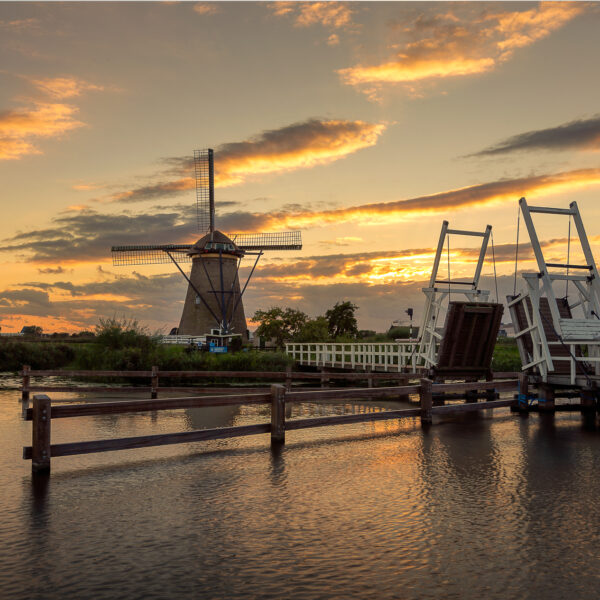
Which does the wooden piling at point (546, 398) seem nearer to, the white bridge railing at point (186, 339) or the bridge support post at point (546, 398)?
the bridge support post at point (546, 398)

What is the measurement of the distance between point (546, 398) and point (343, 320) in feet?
176

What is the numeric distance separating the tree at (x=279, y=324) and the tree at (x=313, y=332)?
2.09 metres

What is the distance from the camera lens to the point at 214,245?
62062 mm

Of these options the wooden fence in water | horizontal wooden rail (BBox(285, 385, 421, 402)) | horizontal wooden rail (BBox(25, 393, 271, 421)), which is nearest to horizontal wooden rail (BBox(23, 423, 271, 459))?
the wooden fence in water

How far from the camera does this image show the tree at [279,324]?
64.8 metres

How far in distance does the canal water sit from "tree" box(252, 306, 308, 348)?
171ft

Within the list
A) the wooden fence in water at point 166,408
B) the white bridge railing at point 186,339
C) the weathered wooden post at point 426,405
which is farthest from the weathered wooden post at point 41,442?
the white bridge railing at point 186,339

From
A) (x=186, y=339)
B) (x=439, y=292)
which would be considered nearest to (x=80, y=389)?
(x=439, y=292)

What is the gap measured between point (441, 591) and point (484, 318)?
18016 millimetres

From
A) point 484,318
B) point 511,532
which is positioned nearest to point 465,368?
point 484,318

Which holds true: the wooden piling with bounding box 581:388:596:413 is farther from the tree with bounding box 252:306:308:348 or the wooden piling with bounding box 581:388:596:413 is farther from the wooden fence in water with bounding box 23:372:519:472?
the tree with bounding box 252:306:308:348

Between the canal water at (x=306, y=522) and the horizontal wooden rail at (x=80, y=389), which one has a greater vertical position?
the horizontal wooden rail at (x=80, y=389)

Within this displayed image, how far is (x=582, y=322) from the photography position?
17266 millimetres

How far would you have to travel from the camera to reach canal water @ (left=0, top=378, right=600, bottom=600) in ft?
17.3
